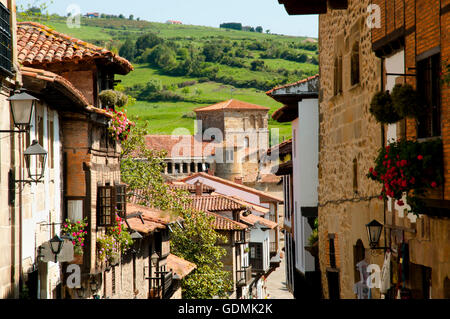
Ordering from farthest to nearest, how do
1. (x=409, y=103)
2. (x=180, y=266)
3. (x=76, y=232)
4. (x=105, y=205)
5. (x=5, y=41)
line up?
1. (x=180, y=266)
2. (x=105, y=205)
3. (x=76, y=232)
4. (x=5, y=41)
5. (x=409, y=103)

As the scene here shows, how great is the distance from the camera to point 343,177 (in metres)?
16.5

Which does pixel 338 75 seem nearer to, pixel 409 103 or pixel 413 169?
pixel 409 103

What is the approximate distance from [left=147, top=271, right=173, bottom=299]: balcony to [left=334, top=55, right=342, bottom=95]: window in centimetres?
1226

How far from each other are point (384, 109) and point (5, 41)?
6.10m

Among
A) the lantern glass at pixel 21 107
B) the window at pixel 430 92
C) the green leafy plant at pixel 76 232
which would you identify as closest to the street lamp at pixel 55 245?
the green leafy plant at pixel 76 232

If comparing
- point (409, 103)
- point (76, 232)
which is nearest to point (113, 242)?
point (76, 232)

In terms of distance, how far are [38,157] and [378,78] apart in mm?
6808

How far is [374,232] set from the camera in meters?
12.8

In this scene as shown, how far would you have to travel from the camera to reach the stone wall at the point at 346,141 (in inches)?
554

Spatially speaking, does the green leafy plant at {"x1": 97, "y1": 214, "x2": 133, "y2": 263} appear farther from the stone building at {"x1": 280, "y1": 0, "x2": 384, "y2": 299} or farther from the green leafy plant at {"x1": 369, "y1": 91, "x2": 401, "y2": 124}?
the green leafy plant at {"x1": 369, "y1": 91, "x2": 401, "y2": 124}

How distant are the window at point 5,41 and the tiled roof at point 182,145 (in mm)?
84595
